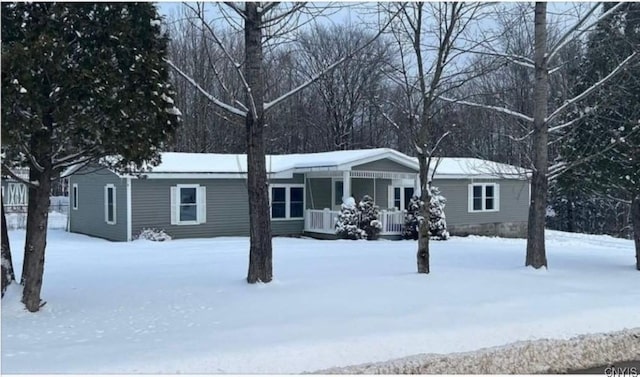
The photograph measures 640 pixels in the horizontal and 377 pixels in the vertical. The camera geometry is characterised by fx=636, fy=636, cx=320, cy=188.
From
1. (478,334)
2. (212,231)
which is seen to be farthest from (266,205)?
(212,231)

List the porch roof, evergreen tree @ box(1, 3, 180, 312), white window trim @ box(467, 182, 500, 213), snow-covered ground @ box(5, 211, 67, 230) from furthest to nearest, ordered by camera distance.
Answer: white window trim @ box(467, 182, 500, 213) → snow-covered ground @ box(5, 211, 67, 230) → the porch roof → evergreen tree @ box(1, 3, 180, 312)

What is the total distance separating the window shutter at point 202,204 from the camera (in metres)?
20.9

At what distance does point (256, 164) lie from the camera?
9.67m

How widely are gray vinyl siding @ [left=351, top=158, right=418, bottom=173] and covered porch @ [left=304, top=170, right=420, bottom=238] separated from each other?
0.51ft

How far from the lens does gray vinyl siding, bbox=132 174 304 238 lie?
65.2ft

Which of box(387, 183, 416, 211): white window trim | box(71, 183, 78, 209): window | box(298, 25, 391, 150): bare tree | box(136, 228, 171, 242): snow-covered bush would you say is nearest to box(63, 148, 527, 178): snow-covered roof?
box(387, 183, 416, 211): white window trim

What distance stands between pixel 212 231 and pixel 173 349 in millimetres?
15127

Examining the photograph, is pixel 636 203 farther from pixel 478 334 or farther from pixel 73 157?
pixel 73 157

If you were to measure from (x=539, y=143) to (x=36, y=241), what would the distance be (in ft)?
29.8

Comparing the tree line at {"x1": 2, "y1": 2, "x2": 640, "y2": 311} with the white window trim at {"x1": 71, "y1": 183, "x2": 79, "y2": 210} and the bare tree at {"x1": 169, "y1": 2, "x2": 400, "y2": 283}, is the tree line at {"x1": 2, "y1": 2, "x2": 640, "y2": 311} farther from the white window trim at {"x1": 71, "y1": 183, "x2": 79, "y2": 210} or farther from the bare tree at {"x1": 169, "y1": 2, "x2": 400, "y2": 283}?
the white window trim at {"x1": 71, "y1": 183, "x2": 79, "y2": 210}

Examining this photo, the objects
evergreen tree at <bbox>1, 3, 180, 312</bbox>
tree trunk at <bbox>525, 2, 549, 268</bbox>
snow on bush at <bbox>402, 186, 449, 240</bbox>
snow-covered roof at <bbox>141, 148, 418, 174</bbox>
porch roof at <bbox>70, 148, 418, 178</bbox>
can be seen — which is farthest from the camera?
snow on bush at <bbox>402, 186, 449, 240</bbox>

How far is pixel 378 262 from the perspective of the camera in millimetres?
13375

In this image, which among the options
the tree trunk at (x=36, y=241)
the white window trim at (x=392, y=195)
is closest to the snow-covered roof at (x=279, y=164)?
the white window trim at (x=392, y=195)

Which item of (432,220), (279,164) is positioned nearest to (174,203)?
(279,164)
